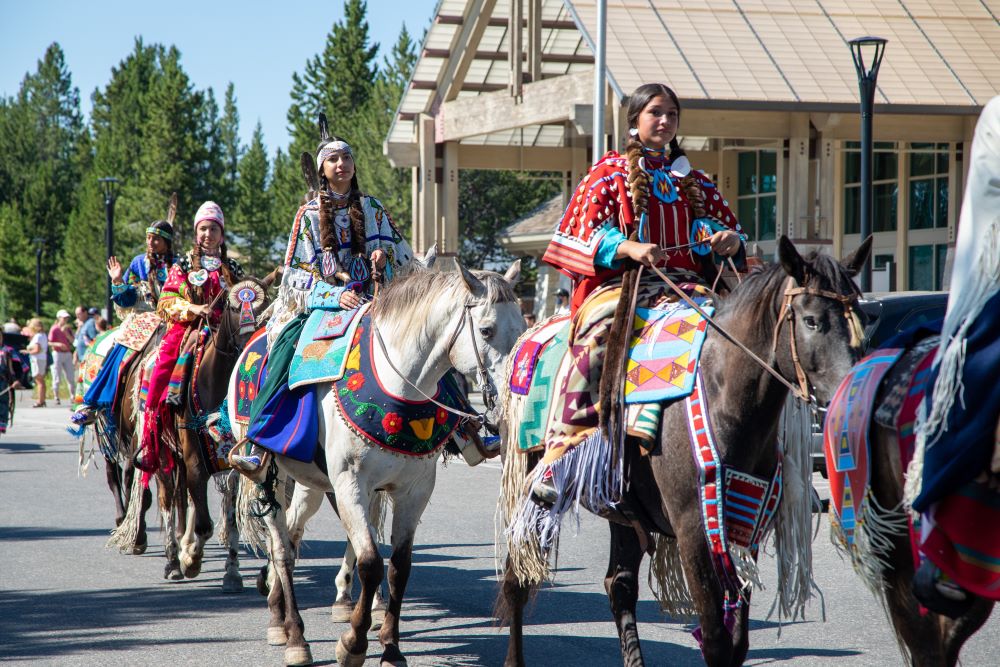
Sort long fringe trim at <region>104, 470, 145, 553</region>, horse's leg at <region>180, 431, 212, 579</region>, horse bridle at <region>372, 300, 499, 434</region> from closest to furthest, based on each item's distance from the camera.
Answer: horse bridle at <region>372, 300, 499, 434</region>
horse's leg at <region>180, 431, 212, 579</region>
long fringe trim at <region>104, 470, 145, 553</region>

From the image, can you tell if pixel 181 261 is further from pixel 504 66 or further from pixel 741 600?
pixel 504 66

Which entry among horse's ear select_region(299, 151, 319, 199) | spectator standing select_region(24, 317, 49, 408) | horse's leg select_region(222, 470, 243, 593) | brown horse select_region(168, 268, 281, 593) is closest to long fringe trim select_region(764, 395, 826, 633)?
horse's ear select_region(299, 151, 319, 199)

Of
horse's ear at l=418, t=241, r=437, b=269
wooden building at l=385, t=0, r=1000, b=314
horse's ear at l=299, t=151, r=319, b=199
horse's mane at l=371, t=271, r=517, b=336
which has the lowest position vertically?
horse's mane at l=371, t=271, r=517, b=336

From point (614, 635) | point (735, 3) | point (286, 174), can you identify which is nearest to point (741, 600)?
point (614, 635)

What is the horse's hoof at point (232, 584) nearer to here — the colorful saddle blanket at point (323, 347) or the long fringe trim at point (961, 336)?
the colorful saddle blanket at point (323, 347)

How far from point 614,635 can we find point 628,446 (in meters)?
2.12

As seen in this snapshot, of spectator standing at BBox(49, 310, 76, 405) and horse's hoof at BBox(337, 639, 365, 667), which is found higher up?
spectator standing at BBox(49, 310, 76, 405)

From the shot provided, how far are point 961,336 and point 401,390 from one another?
3.33m

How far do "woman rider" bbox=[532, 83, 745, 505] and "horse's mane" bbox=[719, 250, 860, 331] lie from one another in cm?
45

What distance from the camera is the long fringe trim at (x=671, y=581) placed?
5793 millimetres

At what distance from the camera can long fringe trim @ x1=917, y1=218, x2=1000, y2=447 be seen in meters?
3.28

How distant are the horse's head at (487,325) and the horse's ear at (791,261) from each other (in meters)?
1.77

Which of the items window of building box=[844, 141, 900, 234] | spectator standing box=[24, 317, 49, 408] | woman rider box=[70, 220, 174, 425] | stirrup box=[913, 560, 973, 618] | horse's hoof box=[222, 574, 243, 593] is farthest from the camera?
window of building box=[844, 141, 900, 234]

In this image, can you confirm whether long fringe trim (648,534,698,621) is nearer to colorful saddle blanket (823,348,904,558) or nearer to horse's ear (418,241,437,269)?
colorful saddle blanket (823,348,904,558)
